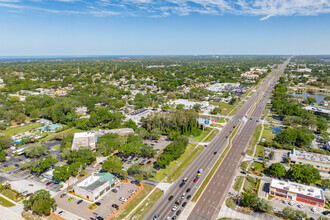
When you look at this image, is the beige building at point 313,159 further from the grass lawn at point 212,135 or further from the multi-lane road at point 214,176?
the grass lawn at point 212,135

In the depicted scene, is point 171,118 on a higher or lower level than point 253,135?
higher

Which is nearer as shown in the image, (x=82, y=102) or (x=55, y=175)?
(x=55, y=175)

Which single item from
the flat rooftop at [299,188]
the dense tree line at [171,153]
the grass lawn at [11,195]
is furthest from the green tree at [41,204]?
the flat rooftop at [299,188]

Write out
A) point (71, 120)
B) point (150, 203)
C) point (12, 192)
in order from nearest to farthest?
point (150, 203), point (12, 192), point (71, 120)

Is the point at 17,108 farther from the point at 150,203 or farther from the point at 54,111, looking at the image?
the point at 150,203

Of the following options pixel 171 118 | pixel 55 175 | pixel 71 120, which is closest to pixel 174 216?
pixel 55 175

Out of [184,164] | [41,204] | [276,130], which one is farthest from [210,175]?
[276,130]

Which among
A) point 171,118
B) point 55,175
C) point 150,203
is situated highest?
point 171,118

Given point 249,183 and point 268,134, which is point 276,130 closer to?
point 268,134
